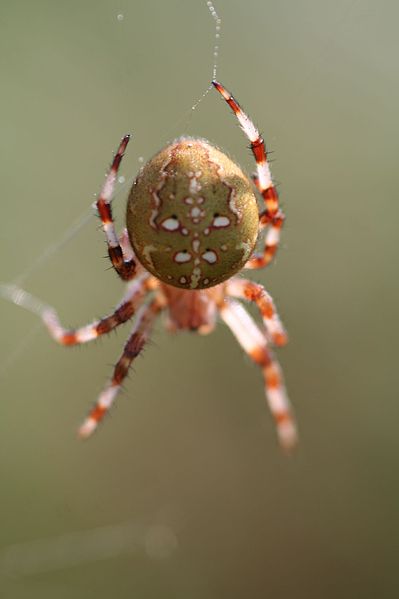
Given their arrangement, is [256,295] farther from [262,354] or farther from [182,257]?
[182,257]

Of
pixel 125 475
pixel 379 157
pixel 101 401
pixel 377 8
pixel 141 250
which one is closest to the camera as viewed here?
pixel 141 250

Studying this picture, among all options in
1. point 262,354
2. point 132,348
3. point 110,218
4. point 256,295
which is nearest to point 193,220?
point 110,218

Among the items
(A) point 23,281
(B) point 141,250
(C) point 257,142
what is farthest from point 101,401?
(A) point 23,281

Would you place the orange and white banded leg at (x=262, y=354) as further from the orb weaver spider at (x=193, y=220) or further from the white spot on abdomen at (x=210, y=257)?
the white spot on abdomen at (x=210, y=257)

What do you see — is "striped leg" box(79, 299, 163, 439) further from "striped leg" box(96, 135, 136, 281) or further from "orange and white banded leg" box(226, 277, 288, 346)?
"striped leg" box(96, 135, 136, 281)

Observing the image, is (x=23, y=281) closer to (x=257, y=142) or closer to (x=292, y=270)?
(x=292, y=270)

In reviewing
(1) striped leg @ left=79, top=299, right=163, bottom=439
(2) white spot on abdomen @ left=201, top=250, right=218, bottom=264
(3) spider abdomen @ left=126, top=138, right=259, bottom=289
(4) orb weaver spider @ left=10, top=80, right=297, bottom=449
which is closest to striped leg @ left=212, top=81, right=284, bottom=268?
(4) orb weaver spider @ left=10, top=80, right=297, bottom=449
